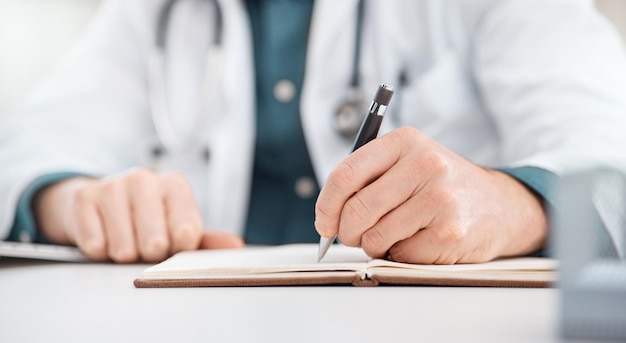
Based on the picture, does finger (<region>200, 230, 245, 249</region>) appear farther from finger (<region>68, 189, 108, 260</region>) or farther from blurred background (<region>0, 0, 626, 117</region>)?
blurred background (<region>0, 0, 626, 117</region>)

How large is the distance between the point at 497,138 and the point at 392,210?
0.55m

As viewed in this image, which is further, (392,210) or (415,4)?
(415,4)

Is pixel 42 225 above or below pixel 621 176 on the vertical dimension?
below

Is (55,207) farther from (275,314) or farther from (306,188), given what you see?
(275,314)

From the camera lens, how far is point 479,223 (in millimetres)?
649

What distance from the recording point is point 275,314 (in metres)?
0.47

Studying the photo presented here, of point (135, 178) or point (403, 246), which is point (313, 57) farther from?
point (403, 246)

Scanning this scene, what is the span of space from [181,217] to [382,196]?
0.88ft

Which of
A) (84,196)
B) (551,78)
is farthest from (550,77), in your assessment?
(84,196)

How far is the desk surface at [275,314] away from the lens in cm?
41

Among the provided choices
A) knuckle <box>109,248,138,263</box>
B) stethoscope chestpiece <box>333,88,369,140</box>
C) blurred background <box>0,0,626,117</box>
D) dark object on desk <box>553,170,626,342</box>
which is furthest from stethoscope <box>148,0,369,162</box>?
blurred background <box>0,0,626,117</box>

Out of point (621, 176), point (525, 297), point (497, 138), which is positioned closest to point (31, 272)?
point (525, 297)

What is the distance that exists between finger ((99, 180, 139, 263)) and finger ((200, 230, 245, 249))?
0.09 meters

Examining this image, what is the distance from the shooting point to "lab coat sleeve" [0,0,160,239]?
1.09 meters
